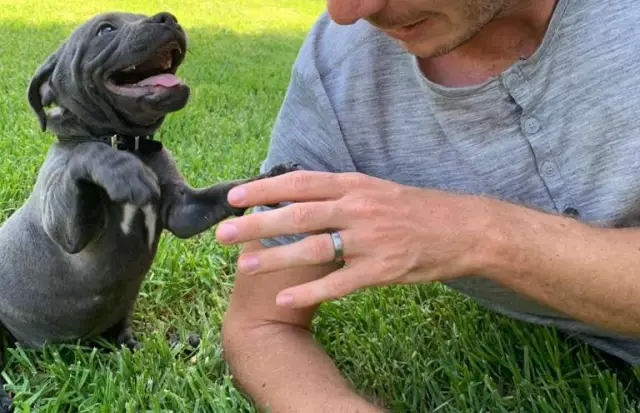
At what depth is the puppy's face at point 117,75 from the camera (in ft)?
6.52

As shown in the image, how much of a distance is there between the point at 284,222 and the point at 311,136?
660 mm

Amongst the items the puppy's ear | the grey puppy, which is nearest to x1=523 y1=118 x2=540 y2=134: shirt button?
the grey puppy

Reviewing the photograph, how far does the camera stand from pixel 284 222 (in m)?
1.64

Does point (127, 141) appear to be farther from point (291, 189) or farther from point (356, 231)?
point (356, 231)

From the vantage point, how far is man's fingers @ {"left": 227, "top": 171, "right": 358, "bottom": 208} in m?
1.68

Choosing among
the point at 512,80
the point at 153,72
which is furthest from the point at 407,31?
the point at 153,72

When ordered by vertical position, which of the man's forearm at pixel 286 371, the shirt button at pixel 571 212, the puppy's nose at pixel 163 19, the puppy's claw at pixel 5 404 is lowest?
the puppy's claw at pixel 5 404

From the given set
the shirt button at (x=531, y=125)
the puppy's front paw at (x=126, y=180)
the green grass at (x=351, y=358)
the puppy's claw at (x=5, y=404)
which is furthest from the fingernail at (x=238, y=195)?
the puppy's claw at (x=5, y=404)

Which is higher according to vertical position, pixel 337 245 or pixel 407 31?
pixel 407 31

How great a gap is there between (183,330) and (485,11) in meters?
1.33

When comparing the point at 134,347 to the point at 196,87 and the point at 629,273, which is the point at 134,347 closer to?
the point at 629,273

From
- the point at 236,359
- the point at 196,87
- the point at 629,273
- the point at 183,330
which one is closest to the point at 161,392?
the point at 236,359

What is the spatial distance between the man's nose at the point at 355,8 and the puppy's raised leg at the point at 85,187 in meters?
0.57

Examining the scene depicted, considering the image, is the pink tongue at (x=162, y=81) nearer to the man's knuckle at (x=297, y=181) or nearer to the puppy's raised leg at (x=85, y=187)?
the puppy's raised leg at (x=85, y=187)
